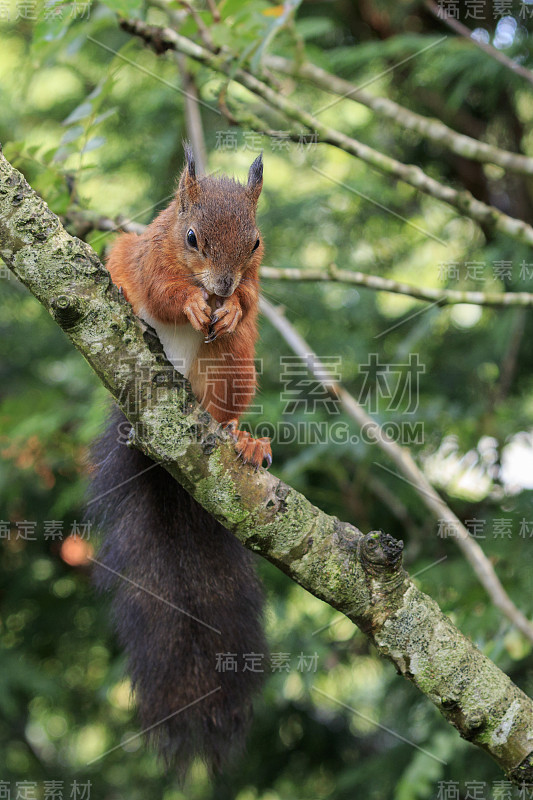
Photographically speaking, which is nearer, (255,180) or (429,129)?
(255,180)

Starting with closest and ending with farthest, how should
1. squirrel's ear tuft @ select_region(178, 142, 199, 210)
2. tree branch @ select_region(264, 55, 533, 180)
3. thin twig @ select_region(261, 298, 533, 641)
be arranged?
squirrel's ear tuft @ select_region(178, 142, 199, 210)
thin twig @ select_region(261, 298, 533, 641)
tree branch @ select_region(264, 55, 533, 180)

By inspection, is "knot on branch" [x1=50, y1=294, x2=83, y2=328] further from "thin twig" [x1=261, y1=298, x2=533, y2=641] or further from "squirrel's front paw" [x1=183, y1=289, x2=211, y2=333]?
"thin twig" [x1=261, y1=298, x2=533, y2=641]

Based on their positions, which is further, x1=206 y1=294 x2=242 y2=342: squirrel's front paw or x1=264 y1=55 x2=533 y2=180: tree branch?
x1=264 y1=55 x2=533 y2=180: tree branch

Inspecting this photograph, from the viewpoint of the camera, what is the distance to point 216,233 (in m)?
1.81

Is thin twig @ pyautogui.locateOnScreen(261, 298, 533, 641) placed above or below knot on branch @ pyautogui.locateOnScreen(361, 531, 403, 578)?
below

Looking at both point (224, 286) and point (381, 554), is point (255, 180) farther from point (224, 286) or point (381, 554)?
point (381, 554)

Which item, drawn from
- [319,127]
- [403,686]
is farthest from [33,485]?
[319,127]

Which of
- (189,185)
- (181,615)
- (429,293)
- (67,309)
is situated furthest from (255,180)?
(181,615)

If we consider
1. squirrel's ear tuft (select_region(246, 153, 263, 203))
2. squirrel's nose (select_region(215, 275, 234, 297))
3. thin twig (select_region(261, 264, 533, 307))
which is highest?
squirrel's ear tuft (select_region(246, 153, 263, 203))

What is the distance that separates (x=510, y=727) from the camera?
4.81 feet

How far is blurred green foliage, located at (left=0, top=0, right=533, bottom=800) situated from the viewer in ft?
8.77

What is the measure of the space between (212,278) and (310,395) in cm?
156

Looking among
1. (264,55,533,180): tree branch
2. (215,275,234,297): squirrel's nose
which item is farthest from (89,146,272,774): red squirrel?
(264,55,533,180): tree branch

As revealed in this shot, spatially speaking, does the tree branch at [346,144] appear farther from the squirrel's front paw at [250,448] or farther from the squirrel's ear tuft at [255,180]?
the squirrel's front paw at [250,448]
